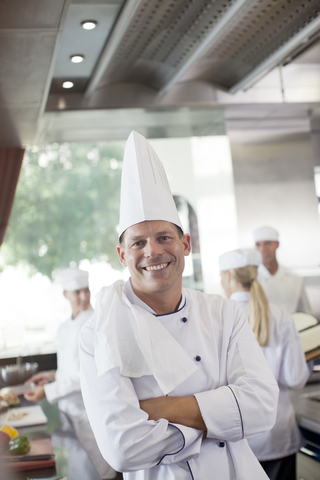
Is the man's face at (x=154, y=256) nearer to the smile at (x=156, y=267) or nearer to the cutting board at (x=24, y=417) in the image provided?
the smile at (x=156, y=267)

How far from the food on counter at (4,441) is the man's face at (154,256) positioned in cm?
69

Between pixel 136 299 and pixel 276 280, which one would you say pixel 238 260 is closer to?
pixel 276 280

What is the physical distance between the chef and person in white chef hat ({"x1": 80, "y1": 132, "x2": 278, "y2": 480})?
1584 millimetres

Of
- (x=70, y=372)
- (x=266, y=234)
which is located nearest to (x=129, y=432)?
(x=70, y=372)

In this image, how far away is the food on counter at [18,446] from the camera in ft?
4.59

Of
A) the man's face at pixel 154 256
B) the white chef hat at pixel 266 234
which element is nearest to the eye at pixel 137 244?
the man's face at pixel 154 256

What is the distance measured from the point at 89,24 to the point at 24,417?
63.3 inches

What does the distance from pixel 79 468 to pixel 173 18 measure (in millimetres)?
1611

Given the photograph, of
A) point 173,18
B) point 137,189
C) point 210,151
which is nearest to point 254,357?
point 137,189

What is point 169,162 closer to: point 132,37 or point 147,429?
point 132,37

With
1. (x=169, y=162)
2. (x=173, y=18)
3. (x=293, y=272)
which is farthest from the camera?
(x=169, y=162)

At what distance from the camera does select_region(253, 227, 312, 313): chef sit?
2.77 m

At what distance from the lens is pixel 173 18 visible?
184 cm

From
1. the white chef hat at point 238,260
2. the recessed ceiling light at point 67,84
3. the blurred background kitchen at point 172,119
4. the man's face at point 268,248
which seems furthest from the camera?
A: the man's face at point 268,248
